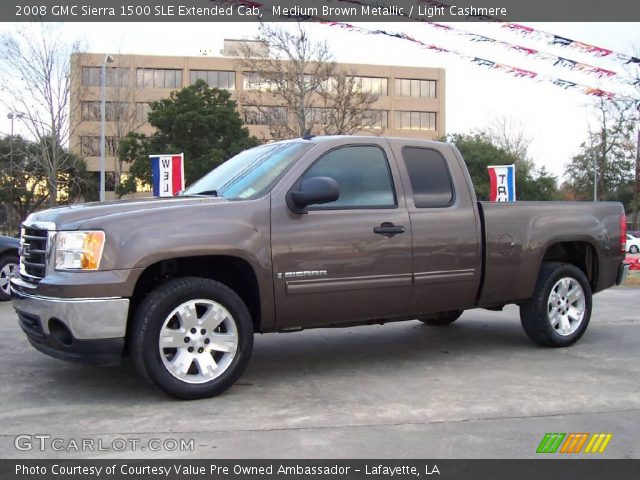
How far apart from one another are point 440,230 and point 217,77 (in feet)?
215

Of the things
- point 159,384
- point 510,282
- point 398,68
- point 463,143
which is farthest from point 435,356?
point 398,68

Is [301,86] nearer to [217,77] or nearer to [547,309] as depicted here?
[547,309]

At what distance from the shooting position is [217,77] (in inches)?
2655

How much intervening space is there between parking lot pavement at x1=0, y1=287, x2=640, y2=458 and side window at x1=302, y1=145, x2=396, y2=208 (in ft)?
4.75

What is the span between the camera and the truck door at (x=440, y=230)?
5.34m

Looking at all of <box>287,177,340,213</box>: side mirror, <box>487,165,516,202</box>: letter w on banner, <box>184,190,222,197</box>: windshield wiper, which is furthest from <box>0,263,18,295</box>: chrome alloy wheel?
<box>487,165,516,202</box>: letter w on banner

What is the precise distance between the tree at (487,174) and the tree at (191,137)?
54.2 feet

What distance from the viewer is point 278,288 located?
4734 mm

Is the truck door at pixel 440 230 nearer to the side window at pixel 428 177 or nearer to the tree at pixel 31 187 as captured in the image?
the side window at pixel 428 177

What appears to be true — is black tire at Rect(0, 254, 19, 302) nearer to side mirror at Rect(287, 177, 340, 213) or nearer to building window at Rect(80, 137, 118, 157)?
side mirror at Rect(287, 177, 340, 213)

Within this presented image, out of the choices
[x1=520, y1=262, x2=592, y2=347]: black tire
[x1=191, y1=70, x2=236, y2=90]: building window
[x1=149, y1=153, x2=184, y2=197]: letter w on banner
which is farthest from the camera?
[x1=191, y1=70, x2=236, y2=90]: building window

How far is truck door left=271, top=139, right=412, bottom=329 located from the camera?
15.7ft

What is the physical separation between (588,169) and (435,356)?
63.8 m

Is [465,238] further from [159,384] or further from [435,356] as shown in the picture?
[159,384]
